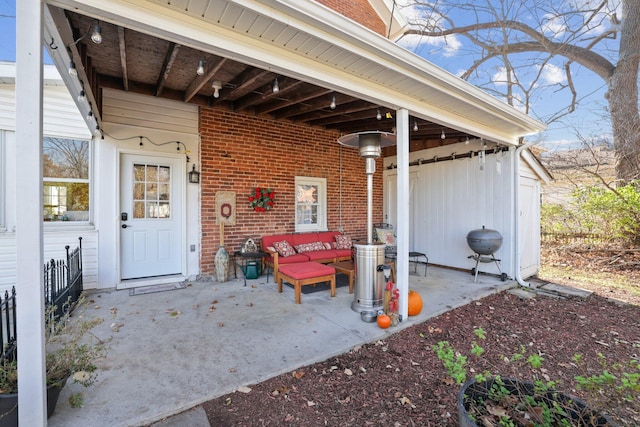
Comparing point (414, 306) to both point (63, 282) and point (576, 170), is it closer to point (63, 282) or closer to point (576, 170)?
point (63, 282)

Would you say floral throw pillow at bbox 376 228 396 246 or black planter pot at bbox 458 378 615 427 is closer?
black planter pot at bbox 458 378 615 427

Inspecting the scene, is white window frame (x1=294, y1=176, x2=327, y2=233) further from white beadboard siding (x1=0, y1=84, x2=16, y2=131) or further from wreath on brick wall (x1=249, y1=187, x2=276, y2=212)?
white beadboard siding (x1=0, y1=84, x2=16, y2=131)

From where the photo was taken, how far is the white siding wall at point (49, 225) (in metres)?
4.01

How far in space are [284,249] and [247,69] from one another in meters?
2.99

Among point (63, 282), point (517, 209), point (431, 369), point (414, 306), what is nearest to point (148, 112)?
point (63, 282)

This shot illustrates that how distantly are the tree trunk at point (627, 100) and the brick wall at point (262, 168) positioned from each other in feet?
21.6

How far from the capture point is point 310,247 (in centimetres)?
581

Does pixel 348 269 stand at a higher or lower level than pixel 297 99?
lower

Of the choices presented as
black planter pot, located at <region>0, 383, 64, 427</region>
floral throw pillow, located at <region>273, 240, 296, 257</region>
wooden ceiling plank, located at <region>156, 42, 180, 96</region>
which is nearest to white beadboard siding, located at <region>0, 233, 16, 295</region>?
wooden ceiling plank, located at <region>156, 42, 180, 96</region>

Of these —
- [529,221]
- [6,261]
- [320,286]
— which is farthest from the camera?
[529,221]

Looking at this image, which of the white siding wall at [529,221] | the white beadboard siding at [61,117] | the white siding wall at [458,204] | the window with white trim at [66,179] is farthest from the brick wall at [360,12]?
the window with white trim at [66,179]

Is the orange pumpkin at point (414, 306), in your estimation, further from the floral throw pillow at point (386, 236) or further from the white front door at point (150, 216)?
the white front door at point (150, 216)

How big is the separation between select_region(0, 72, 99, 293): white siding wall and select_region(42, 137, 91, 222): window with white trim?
0.16 metres

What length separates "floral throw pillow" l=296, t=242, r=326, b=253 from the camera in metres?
5.70
